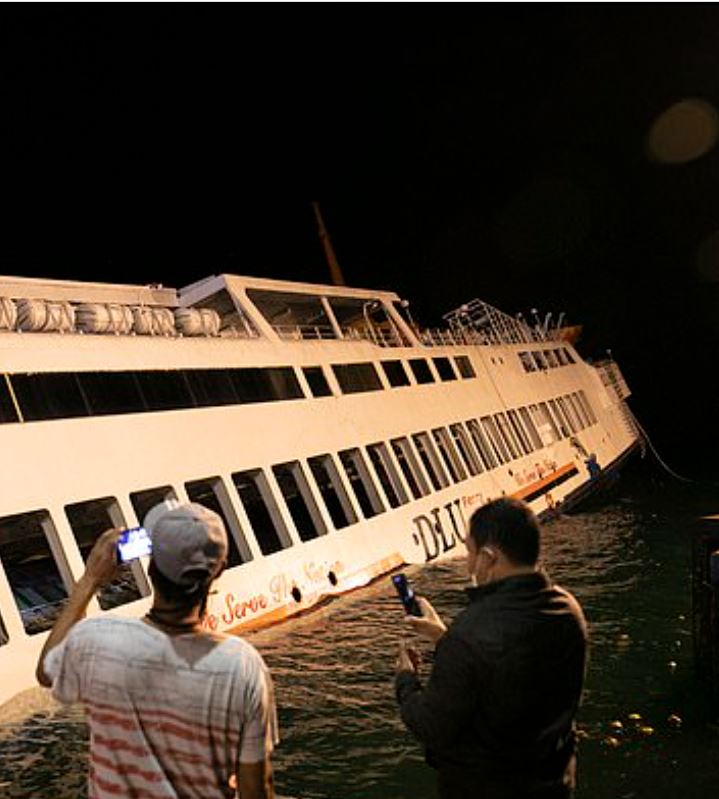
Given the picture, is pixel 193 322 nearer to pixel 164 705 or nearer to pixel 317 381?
pixel 317 381

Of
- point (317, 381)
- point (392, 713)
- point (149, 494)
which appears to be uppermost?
point (317, 381)

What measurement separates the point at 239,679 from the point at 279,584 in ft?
34.2

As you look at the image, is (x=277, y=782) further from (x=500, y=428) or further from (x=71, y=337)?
(x=500, y=428)

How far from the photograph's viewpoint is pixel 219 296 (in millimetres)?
17734

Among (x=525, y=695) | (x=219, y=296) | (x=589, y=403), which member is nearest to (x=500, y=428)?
(x=219, y=296)

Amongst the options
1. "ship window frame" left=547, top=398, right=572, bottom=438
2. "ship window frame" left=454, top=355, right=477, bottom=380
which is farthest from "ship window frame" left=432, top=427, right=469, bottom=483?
"ship window frame" left=547, top=398, right=572, bottom=438

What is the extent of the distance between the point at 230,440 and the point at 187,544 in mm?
10801

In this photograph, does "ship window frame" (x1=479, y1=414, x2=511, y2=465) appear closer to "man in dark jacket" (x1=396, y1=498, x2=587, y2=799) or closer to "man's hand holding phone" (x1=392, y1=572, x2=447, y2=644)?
"man's hand holding phone" (x1=392, y1=572, x2=447, y2=644)

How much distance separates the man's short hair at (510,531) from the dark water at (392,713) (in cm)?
409

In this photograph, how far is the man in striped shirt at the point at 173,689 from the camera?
2578mm

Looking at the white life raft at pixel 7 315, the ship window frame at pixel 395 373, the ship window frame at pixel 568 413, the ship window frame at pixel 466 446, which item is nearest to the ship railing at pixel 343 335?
the ship window frame at pixel 395 373

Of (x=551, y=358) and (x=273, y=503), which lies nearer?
(x=273, y=503)

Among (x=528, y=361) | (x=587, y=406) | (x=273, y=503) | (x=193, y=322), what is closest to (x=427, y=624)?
(x=273, y=503)

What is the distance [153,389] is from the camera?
40.4 feet
